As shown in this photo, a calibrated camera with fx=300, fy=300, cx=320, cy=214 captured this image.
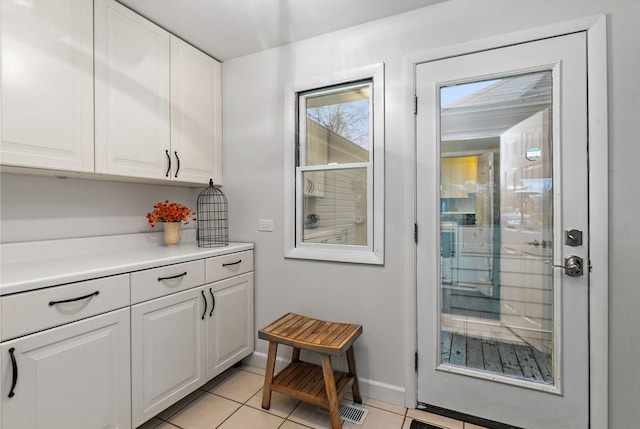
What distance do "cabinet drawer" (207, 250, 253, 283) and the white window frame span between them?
330 millimetres

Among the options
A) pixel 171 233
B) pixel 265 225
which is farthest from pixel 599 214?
pixel 171 233

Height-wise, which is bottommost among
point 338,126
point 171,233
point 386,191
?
point 171,233

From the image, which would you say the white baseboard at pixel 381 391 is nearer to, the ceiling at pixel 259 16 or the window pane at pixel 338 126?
the window pane at pixel 338 126

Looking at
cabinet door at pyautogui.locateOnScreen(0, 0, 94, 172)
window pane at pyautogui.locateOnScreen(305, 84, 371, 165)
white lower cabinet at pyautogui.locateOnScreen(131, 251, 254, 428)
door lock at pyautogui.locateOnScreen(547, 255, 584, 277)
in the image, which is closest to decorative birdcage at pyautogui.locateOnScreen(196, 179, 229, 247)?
white lower cabinet at pyautogui.locateOnScreen(131, 251, 254, 428)

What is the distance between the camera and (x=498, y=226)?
1754 mm

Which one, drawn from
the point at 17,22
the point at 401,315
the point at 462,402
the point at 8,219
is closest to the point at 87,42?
the point at 17,22

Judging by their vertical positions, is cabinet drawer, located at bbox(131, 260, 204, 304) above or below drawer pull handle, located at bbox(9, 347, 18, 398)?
above

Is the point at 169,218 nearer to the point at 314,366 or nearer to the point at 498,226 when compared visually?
the point at 314,366

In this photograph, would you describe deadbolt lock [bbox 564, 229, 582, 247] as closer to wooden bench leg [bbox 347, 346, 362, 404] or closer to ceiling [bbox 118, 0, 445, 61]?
wooden bench leg [bbox 347, 346, 362, 404]

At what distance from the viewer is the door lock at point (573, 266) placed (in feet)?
5.08

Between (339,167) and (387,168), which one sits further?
(339,167)

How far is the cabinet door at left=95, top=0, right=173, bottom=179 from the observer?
5.65 feet

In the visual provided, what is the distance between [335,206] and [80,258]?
1.60m

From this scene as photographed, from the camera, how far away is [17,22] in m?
1.39
